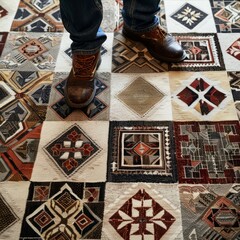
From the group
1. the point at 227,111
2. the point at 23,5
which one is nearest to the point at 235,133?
the point at 227,111

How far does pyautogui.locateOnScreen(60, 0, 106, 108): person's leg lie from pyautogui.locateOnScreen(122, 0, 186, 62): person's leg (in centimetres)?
15

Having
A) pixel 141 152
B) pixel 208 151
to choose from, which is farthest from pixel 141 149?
pixel 208 151

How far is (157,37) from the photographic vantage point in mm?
1197

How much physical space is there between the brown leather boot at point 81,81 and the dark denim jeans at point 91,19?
3cm

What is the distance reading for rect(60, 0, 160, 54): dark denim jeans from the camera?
950mm

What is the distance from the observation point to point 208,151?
3.21 feet

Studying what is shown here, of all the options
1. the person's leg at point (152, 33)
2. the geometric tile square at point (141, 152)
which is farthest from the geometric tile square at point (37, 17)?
the geometric tile square at point (141, 152)

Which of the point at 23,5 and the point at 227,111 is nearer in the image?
the point at 227,111

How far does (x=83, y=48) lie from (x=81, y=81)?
10 centimetres

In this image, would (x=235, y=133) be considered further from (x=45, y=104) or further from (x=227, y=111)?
(x=45, y=104)

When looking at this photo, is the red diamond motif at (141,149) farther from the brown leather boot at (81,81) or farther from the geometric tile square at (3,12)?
the geometric tile square at (3,12)

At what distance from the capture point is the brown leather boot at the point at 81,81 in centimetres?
107

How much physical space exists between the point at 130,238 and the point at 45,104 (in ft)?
1.55

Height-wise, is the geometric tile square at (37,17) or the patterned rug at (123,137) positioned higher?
the geometric tile square at (37,17)
